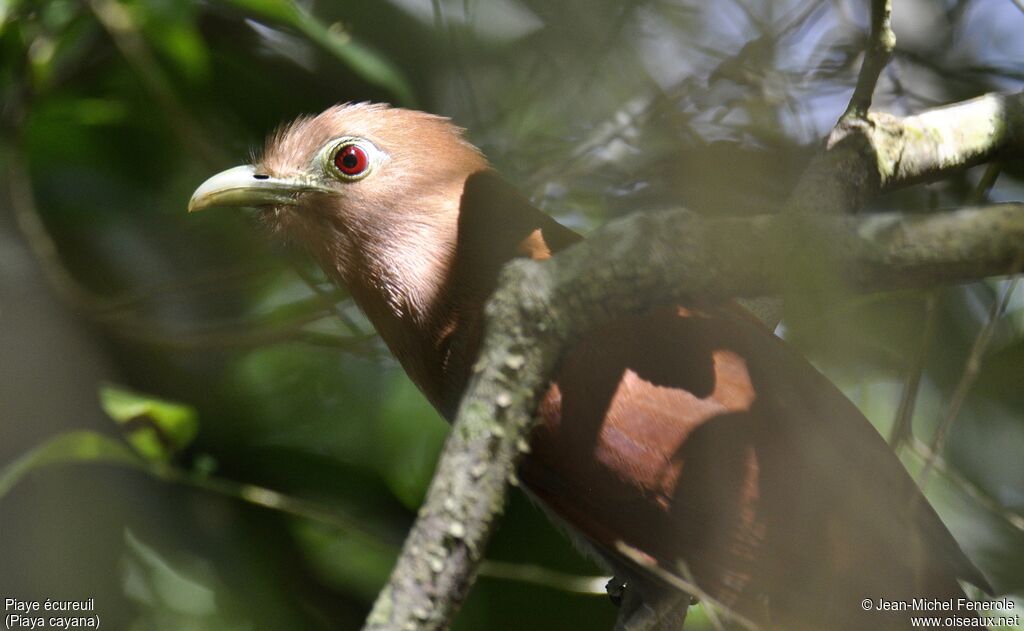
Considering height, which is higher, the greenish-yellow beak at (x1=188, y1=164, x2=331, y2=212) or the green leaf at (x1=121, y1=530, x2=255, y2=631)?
the greenish-yellow beak at (x1=188, y1=164, x2=331, y2=212)

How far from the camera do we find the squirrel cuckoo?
2291 mm

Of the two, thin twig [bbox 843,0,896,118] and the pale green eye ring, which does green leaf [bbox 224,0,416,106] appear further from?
thin twig [bbox 843,0,896,118]

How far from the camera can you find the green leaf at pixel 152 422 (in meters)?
2.73

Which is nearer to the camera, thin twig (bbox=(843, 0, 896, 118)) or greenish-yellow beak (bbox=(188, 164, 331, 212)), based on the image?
thin twig (bbox=(843, 0, 896, 118))

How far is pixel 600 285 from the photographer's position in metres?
1.67

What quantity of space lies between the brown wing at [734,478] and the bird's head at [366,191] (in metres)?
0.57

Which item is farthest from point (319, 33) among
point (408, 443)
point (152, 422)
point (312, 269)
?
point (408, 443)

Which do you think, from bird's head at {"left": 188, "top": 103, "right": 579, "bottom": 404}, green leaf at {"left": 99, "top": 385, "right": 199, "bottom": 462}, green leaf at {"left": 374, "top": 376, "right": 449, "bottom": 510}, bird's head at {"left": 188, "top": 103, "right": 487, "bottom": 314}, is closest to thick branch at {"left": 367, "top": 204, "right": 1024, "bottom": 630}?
bird's head at {"left": 188, "top": 103, "right": 579, "bottom": 404}

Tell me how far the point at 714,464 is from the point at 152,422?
63.0 inches

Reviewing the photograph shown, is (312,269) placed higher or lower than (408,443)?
higher

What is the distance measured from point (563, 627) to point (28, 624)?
164 cm

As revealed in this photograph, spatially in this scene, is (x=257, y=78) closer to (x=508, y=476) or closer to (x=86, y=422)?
(x=86, y=422)

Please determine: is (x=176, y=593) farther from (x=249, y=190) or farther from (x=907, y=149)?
(x=907, y=149)

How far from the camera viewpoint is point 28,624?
300 centimetres
